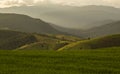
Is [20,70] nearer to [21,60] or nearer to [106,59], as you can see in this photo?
[21,60]

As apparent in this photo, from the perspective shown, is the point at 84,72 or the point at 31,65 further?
the point at 31,65

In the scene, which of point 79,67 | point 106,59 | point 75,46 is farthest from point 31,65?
point 75,46

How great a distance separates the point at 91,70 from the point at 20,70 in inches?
257

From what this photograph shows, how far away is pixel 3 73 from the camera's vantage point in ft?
78.7

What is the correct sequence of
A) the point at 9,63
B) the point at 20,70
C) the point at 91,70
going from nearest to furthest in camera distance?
the point at 20,70, the point at 91,70, the point at 9,63

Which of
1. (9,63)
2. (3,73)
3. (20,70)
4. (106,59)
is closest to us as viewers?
(3,73)

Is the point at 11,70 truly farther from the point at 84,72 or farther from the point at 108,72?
the point at 108,72

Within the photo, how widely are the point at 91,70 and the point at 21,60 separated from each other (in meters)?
8.62

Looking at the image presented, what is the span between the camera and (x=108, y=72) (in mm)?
26812

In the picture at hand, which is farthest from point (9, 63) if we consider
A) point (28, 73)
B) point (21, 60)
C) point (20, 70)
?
point (28, 73)

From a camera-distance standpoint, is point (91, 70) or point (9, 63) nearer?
point (91, 70)

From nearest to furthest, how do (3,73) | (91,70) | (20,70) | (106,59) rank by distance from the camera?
(3,73) < (20,70) < (91,70) < (106,59)

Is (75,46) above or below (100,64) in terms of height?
below

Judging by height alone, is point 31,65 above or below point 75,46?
above
